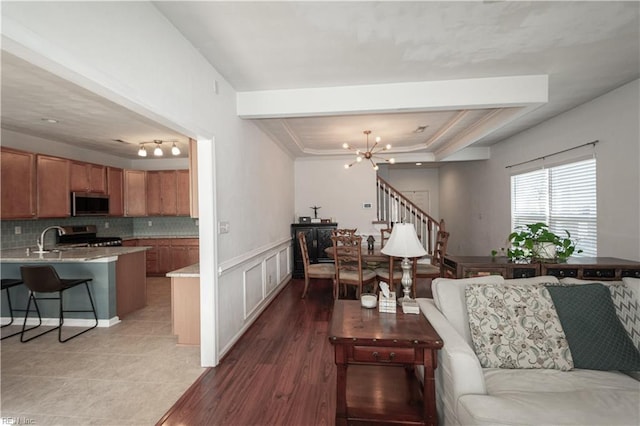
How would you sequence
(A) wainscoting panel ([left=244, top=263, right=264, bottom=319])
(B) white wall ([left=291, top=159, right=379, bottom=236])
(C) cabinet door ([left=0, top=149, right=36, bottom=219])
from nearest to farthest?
(A) wainscoting panel ([left=244, top=263, right=264, bottom=319]) → (C) cabinet door ([left=0, top=149, right=36, bottom=219]) → (B) white wall ([left=291, top=159, right=379, bottom=236])

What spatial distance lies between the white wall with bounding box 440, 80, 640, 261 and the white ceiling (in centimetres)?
25

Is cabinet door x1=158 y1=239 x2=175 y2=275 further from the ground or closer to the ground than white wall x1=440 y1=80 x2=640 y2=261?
closer to the ground

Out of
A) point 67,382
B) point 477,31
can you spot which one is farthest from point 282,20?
point 67,382

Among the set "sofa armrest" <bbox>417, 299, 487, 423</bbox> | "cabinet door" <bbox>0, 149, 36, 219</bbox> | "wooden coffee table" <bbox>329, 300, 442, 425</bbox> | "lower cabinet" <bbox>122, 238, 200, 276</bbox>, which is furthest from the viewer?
"lower cabinet" <bbox>122, 238, 200, 276</bbox>

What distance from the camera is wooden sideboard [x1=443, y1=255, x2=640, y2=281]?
282 cm

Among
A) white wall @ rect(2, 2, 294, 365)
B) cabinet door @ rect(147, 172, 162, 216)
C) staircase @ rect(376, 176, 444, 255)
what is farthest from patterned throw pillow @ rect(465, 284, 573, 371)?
cabinet door @ rect(147, 172, 162, 216)

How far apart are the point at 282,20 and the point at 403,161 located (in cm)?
494

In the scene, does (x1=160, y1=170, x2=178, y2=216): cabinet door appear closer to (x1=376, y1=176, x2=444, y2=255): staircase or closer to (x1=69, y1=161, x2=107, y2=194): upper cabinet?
(x1=69, y1=161, x2=107, y2=194): upper cabinet

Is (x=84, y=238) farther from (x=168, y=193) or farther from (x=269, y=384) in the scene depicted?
(x=269, y=384)

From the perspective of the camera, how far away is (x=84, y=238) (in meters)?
5.26

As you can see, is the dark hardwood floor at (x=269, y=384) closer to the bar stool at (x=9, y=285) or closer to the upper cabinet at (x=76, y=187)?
the upper cabinet at (x=76, y=187)

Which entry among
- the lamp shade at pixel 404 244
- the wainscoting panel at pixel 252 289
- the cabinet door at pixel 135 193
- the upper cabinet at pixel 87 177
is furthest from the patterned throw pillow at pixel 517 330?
the cabinet door at pixel 135 193

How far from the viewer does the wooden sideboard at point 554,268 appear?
2.82 metres

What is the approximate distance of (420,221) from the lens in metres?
6.62
